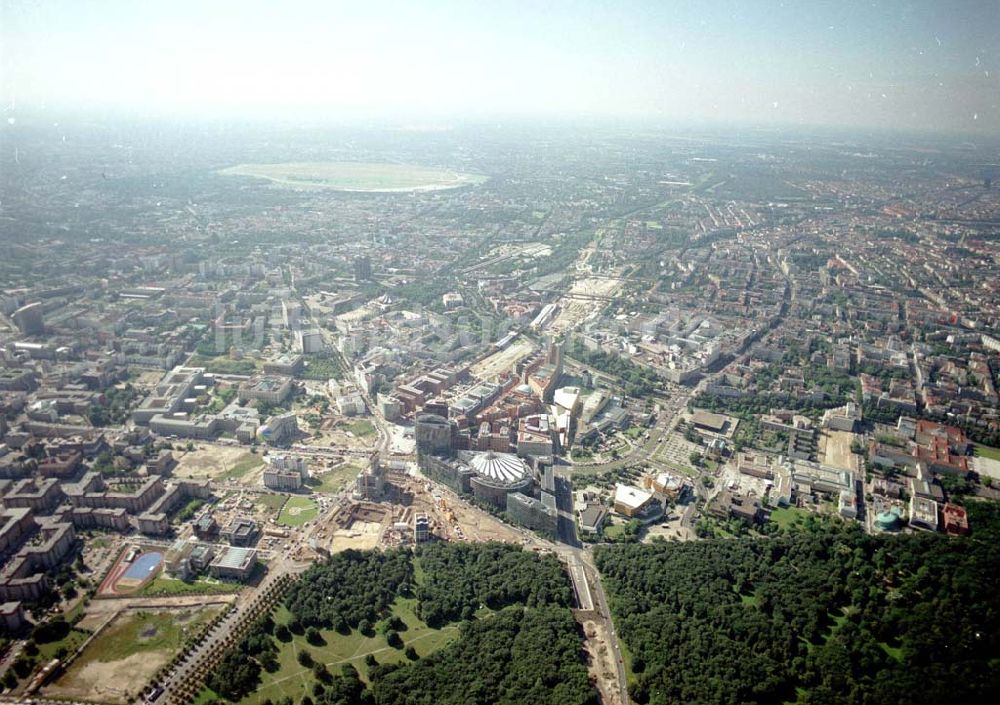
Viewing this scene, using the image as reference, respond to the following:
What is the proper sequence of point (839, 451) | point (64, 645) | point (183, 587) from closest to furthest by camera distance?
point (64, 645)
point (183, 587)
point (839, 451)

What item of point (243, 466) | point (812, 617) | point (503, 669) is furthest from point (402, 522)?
point (812, 617)

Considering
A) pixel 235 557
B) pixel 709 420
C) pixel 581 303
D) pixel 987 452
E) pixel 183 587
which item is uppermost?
pixel 581 303

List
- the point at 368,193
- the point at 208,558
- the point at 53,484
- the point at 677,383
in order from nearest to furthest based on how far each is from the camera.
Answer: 1. the point at 208,558
2. the point at 53,484
3. the point at 677,383
4. the point at 368,193

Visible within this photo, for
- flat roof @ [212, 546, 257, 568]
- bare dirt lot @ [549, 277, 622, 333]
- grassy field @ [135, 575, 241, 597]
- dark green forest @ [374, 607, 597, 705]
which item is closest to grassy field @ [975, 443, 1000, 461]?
dark green forest @ [374, 607, 597, 705]

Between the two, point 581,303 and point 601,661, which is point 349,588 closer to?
point 601,661

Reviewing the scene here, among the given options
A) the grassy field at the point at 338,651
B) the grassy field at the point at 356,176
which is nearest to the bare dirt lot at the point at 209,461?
the grassy field at the point at 338,651

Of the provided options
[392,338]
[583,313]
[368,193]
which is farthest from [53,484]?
[368,193]

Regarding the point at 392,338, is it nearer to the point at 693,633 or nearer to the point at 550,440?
the point at 550,440
